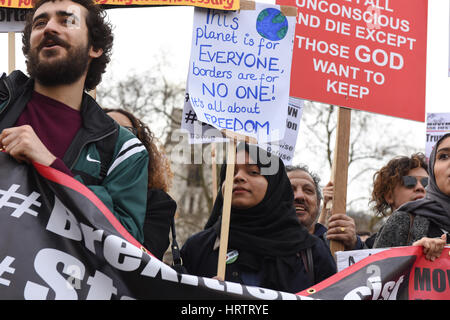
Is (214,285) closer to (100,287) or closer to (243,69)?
(100,287)

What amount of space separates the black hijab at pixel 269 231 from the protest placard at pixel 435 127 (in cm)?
217

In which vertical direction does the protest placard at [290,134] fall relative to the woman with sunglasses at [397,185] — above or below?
above

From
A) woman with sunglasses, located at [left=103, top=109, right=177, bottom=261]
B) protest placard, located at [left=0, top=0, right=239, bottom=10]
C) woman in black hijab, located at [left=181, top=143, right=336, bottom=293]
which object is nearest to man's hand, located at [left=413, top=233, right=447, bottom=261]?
woman in black hijab, located at [left=181, top=143, right=336, bottom=293]

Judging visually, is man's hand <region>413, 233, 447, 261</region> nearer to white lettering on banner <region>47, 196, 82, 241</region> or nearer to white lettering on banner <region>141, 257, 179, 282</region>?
white lettering on banner <region>141, 257, 179, 282</region>

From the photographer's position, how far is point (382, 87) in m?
5.08

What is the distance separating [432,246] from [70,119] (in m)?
1.78

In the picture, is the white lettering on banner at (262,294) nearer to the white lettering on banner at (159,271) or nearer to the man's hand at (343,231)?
the white lettering on banner at (159,271)

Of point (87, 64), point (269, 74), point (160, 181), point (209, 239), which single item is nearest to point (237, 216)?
point (209, 239)

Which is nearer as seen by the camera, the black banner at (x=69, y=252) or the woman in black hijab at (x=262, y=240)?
the black banner at (x=69, y=252)

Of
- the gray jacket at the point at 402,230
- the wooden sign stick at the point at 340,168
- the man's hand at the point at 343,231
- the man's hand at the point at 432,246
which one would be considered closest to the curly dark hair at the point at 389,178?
the wooden sign stick at the point at 340,168

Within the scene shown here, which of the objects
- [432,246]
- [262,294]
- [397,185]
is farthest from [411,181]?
[262,294]

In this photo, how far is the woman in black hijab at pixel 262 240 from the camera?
3861mm

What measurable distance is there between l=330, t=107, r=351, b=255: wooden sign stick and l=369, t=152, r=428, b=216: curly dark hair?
441mm

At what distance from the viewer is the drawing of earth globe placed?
4754 mm
